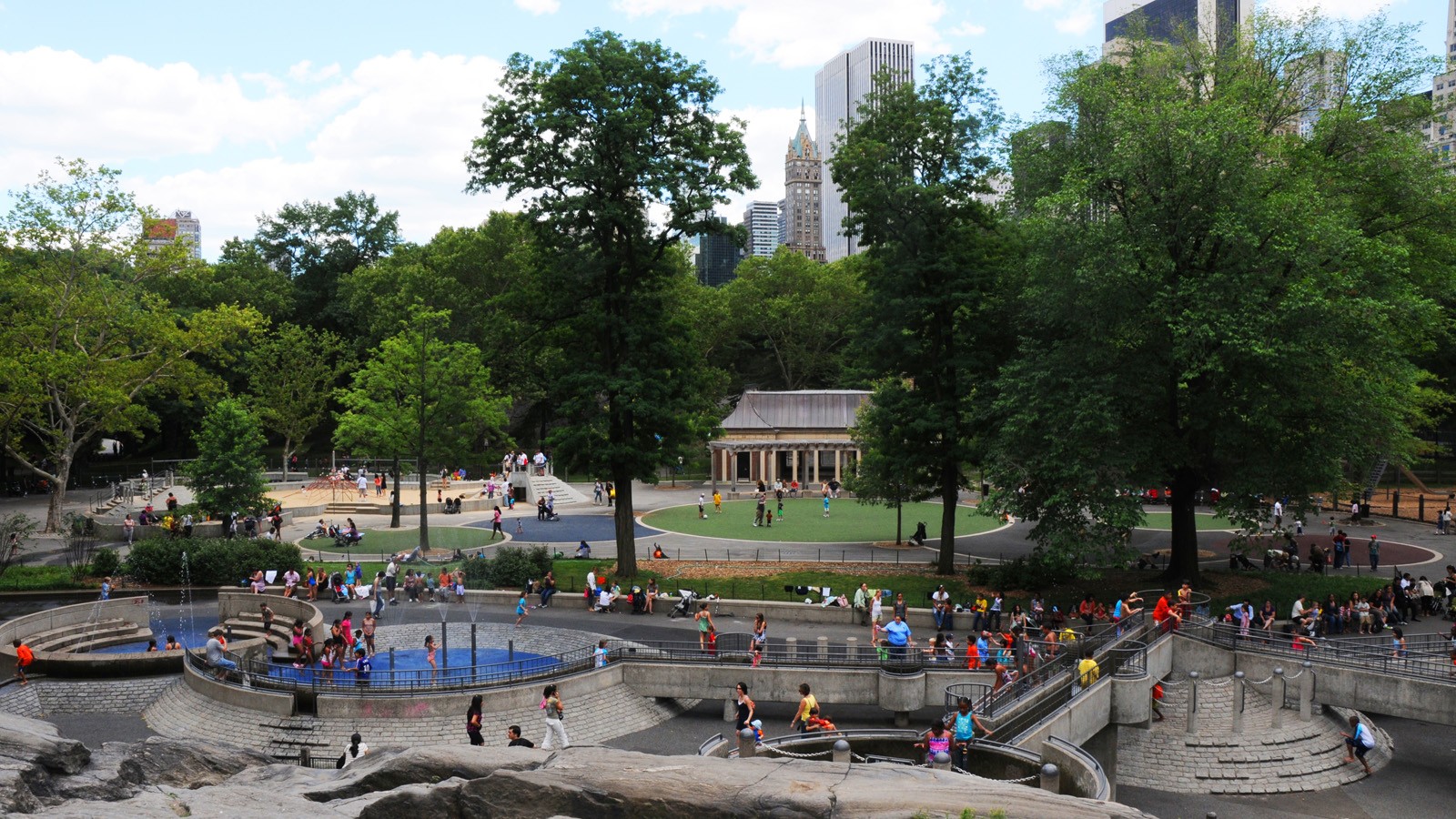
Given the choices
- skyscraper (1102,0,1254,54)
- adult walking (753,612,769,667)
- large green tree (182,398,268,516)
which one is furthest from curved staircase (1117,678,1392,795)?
large green tree (182,398,268,516)

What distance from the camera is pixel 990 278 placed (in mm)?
37938

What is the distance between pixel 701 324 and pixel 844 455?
2430 centimetres

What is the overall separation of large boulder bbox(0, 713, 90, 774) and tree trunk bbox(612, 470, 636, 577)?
1010 inches

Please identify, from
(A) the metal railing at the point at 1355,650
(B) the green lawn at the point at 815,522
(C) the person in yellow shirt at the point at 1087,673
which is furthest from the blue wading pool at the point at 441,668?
(B) the green lawn at the point at 815,522

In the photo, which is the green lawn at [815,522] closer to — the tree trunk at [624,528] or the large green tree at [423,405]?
the tree trunk at [624,528]

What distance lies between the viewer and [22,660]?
27.2 m

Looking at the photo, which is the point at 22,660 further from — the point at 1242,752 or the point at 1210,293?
the point at 1210,293

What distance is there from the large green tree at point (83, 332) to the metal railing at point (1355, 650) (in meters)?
46.3

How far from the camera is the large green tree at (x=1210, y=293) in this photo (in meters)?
29.4

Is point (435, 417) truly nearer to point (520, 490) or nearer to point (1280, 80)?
point (520, 490)

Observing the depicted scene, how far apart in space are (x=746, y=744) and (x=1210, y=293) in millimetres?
19201

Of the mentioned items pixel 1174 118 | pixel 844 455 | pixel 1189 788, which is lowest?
pixel 1189 788

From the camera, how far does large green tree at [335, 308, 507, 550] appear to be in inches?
1860

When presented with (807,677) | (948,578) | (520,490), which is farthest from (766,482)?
(807,677)
